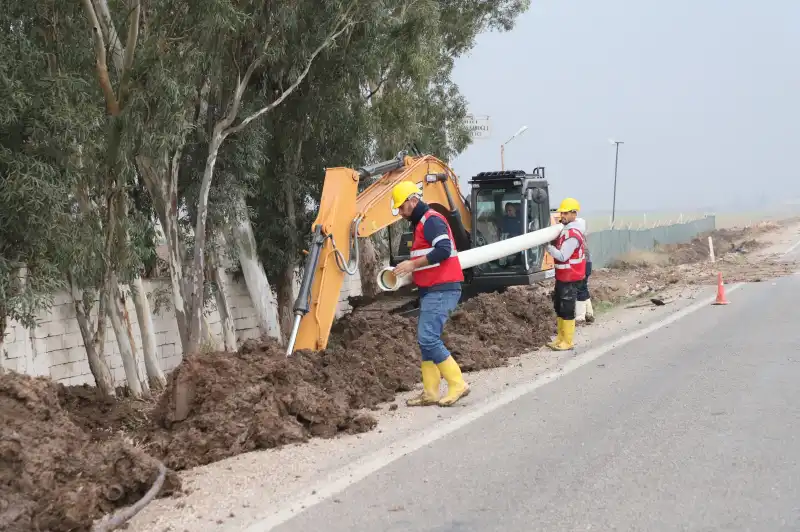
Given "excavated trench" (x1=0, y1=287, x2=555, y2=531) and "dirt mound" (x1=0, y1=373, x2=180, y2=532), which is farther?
"excavated trench" (x1=0, y1=287, x2=555, y2=531)

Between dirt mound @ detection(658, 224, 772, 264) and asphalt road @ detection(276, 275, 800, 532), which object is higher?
dirt mound @ detection(658, 224, 772, 264)

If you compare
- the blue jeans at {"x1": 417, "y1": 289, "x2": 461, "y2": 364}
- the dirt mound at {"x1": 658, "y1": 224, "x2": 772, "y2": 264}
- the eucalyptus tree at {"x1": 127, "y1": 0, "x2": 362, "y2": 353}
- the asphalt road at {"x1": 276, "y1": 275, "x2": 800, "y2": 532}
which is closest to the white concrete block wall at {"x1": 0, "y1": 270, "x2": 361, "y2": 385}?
the eucalyptus tree at {"x1": 127, "y1": 0, "x2": 362, "y2": 353}

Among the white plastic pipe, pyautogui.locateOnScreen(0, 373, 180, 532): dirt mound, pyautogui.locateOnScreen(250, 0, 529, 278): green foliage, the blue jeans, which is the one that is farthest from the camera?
pyautogui.locateOnScreen(250, 0, 529, 278): green foliage

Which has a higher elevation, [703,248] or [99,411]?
[703,248]

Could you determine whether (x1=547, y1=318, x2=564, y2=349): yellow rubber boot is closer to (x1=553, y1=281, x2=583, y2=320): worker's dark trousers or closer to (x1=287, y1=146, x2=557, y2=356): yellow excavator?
(x1=553, y1=281, x2=583, y2=320): worker's dark trousers

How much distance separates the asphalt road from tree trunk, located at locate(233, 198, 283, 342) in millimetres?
8158

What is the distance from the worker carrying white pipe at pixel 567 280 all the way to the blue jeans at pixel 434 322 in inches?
151

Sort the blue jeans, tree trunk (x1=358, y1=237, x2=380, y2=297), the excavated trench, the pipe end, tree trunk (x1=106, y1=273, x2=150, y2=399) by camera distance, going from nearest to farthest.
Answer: the excavated trench
the blue jeans
the pipe end
tree trunk (x1=106, y1=273, x2=150, y2=399)
tree trunk (x1=358, y1=237, x2=380, y2=297)

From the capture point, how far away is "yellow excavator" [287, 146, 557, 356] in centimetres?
1066

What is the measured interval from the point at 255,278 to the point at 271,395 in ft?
31.1

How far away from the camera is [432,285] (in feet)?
30.3

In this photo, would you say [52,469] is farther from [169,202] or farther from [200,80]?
[200,80]

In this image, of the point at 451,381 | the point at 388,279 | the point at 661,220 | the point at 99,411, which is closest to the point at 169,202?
the point at 99,411

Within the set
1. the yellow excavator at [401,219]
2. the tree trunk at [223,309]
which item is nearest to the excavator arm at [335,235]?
the yellow excavator at [401,219]
